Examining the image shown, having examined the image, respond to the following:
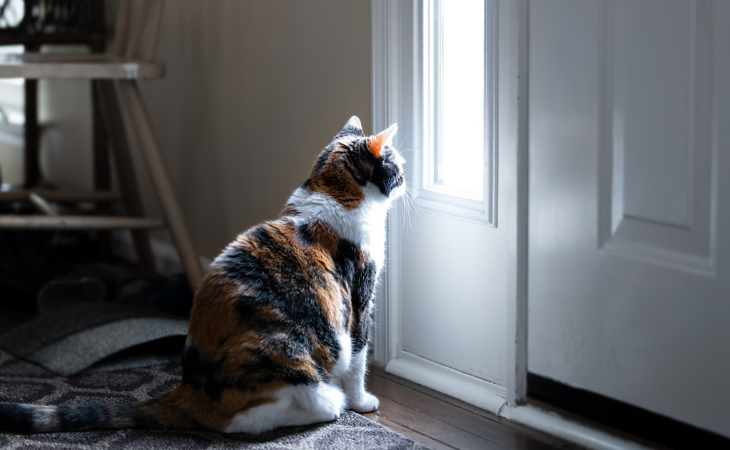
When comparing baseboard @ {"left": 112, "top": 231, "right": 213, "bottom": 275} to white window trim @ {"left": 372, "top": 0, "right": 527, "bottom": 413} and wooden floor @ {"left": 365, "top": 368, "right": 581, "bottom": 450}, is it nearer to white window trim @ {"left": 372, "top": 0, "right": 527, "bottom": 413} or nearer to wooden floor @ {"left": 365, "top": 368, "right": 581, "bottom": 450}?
white window trim @ {"left": 372, "top": 0, "right": 527, "bottom": 413}

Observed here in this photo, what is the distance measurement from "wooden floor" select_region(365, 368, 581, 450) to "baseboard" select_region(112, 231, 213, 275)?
3.01 ft

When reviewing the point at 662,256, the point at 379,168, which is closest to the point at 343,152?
the point at 379,168

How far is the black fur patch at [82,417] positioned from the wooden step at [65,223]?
2.47ft

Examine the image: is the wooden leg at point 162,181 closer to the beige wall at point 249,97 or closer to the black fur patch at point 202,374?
the beige wall at point 249,97

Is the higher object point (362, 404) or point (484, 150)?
point (484, 150)

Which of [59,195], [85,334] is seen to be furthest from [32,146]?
[85,334]

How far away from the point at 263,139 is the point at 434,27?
64 cm

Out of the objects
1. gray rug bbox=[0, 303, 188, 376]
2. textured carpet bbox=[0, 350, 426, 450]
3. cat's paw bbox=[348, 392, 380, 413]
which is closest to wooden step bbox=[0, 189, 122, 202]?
gray rug bbox=[0, 303, 188, 376]

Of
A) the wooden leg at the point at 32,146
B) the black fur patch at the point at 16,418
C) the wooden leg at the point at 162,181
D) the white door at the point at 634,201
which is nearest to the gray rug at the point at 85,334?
the wooden leg at the point at 162,181

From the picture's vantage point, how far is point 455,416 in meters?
1.35

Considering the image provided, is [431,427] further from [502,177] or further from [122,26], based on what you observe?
[122,26]

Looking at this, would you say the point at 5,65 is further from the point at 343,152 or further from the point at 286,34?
the point at 343,152

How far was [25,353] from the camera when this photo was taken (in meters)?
1.63

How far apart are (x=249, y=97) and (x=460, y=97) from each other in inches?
28.3
